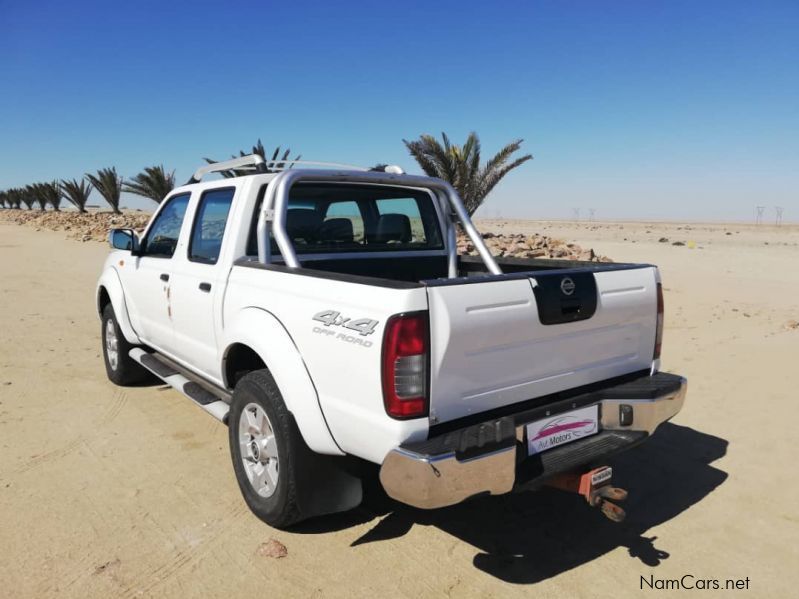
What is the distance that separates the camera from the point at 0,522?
10.6 feet

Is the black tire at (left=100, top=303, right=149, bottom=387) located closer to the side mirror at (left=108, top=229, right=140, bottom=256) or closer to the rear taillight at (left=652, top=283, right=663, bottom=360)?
the side mirror at (left=108, top=229, right=140, bottom=256)

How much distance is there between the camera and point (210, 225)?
4.04 metres

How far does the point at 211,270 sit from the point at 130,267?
1.76m

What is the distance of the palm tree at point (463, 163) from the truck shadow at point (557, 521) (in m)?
13.6

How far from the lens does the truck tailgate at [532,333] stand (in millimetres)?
2432

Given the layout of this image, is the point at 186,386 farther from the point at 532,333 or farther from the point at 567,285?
the point at 567,285

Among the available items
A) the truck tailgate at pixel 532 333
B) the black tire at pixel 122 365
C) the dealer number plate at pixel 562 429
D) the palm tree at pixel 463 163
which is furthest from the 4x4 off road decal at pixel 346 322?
the palm tree at pixel 463 163

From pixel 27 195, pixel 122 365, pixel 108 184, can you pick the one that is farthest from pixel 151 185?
pixel 27 195

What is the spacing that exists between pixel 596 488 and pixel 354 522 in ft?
4.31

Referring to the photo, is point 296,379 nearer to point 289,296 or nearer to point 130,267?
point 289,296

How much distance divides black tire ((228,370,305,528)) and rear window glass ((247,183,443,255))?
3.00 ft

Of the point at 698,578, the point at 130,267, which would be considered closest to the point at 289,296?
the point at 698,578
